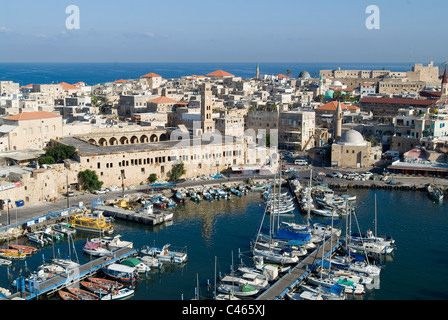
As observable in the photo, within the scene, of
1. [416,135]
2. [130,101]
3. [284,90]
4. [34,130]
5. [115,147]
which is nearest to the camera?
[115,147]

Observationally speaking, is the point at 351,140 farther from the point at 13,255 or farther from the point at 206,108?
the point at 13,255

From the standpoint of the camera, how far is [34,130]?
35844 millimetres

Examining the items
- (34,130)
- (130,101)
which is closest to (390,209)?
(34,130)

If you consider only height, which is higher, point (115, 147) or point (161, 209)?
point (115, 147)

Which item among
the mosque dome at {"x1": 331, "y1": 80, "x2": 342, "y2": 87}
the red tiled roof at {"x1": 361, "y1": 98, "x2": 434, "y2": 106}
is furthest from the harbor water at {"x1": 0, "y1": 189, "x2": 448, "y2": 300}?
the mosque dome at {"x1": 331, "y1": 80, "x2": 342, "y2": 87}

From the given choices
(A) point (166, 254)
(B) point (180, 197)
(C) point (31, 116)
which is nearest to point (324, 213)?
(B) point (180, 197)

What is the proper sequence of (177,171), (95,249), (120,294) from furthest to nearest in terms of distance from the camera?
(177,171) < (95,249) < (120,294)

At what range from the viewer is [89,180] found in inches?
1178

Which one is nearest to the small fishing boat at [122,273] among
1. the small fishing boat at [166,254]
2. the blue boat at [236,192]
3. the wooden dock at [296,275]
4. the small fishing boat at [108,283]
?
the small fishing boat at [108,283]

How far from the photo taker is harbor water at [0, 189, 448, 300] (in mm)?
18109

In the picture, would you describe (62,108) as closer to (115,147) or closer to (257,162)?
(115,147)

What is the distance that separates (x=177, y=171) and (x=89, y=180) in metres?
6.07
